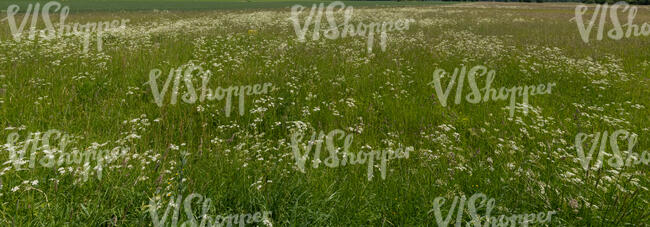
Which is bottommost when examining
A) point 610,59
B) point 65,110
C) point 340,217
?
point 340,217

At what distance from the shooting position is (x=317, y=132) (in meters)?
4.30

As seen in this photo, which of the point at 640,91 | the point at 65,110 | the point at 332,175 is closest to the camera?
the point at 332,175

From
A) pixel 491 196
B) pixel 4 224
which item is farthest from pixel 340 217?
pixel 4 224

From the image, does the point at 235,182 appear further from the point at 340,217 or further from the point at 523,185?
the point at 523,185

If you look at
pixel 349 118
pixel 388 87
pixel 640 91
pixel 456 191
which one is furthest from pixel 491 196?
pixel 640 91

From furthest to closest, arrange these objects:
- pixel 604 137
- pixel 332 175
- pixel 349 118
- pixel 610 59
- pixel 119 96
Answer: pixel 610 59
pixel 119 96
pixel 349 118
pixel 604 137
pixel 332 175

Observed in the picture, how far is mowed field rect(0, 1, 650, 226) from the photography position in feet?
8.00

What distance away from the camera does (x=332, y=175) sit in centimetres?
310

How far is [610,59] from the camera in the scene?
873 cm

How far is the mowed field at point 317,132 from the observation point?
244 centimetres

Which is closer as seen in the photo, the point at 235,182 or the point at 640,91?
the point at 235,182

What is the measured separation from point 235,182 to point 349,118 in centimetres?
243

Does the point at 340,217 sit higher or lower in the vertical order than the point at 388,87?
lower

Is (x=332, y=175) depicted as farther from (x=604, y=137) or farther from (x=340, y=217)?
(x=604, y=137)
